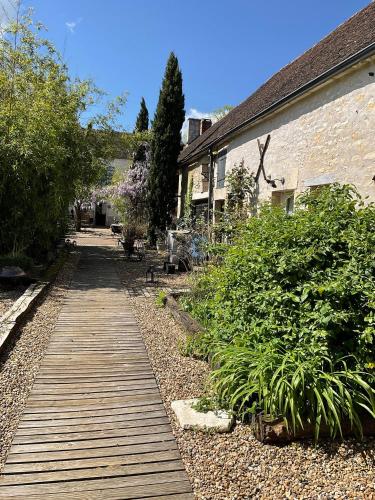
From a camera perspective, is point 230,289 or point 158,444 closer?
point 158,444

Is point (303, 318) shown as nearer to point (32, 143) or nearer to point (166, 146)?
point (32, 143)

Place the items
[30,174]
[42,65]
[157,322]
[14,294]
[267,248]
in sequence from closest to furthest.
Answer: [267,248]
[157,322]
[14,294]
[30,174]
[42,65]

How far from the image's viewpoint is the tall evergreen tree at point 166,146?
1608 cm

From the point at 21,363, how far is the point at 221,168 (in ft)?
33.1

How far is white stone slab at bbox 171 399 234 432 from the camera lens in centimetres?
315

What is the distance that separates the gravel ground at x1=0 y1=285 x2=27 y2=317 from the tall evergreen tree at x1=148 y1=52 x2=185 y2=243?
29.5 ft

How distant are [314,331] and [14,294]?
247 inches

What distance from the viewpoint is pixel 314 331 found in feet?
10.2

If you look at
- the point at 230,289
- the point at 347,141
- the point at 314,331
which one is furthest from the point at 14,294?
the point at 347,141

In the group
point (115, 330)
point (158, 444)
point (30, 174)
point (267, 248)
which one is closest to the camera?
point (158, 444)

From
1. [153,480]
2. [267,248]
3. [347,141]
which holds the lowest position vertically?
[153,480]

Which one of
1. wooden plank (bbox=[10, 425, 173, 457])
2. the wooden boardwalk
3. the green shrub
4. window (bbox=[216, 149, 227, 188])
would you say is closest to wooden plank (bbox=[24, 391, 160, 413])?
the wooden boardwalk

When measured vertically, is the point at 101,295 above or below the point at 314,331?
below

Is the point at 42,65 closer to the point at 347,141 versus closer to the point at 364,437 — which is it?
the point at 347,141
